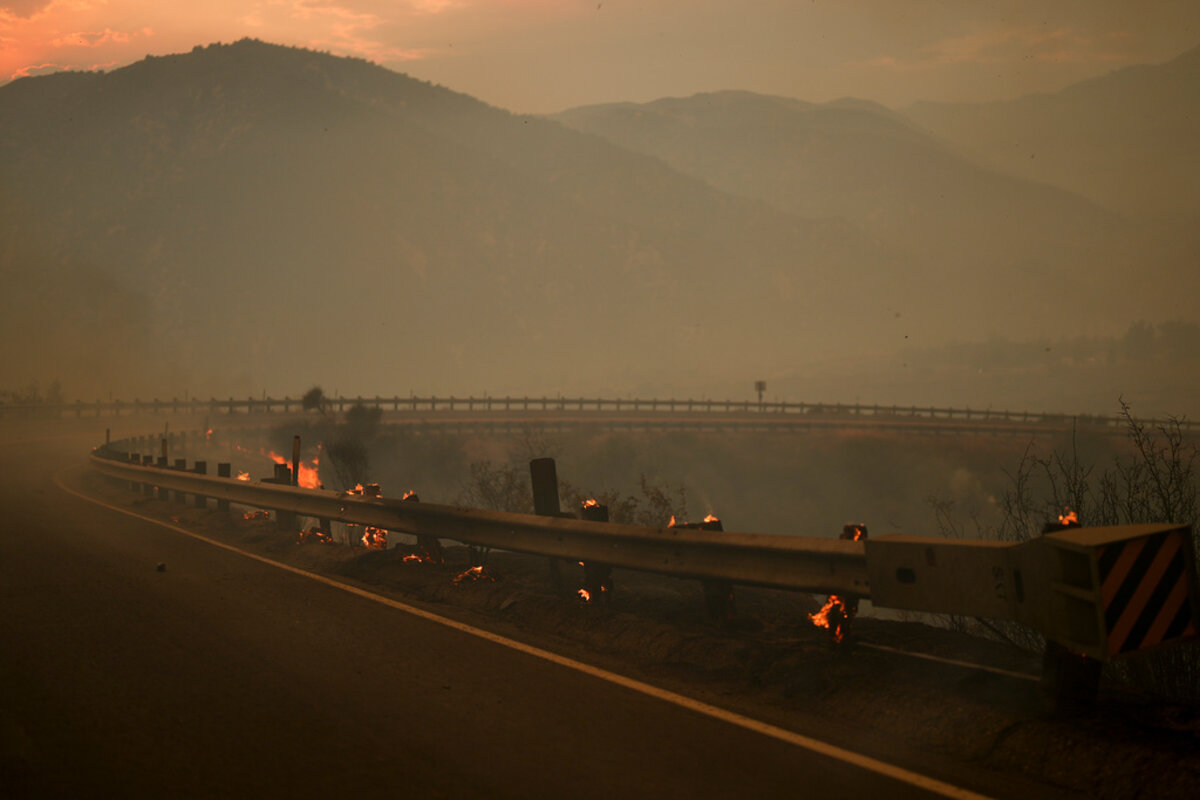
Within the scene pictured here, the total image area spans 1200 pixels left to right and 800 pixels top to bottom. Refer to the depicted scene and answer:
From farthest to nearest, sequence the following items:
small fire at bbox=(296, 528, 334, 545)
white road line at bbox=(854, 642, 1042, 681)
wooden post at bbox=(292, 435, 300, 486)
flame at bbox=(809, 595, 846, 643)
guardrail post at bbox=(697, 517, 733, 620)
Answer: wooden post at bbox=(292, 435, 300, 486) < small fire at bbox=(296, 528, 334, 545) < guardrail post at bbox=(697, 517, 733, 620) < flame at bbox=(809, 595, 846, 643) < white road line at bbox=(854, 642, 1042, 681)

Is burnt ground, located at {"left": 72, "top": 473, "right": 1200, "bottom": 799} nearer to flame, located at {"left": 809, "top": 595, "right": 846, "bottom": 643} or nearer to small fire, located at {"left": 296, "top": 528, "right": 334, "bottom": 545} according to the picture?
flame, located at {"left": 809, "top": 595, "right": 846, "bottom": 643}

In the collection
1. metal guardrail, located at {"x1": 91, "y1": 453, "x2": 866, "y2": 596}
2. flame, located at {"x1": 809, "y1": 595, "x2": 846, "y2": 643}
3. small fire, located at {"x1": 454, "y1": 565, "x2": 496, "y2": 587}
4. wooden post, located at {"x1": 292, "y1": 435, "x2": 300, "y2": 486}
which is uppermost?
wooden post, located at {"x1": 292, "y1": 435, "x2": 300, "y2": 486}

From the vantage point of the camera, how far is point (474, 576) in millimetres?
10000

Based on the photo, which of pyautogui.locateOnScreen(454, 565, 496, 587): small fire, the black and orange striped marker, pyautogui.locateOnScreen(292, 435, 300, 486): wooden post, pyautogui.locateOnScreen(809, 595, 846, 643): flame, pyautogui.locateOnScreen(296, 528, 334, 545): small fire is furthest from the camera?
pyautogui.locateOnScreen(292, 435, 300, 486): wooden post

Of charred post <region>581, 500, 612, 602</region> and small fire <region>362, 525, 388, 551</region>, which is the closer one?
charred post <region>581, 500, 612, 602</region>

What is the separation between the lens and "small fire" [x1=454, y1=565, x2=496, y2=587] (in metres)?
9.88

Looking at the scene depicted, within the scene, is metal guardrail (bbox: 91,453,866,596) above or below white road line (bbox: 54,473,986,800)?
above

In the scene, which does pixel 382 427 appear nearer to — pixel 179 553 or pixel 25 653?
pixel 179 553

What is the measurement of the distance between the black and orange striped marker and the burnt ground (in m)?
0.49

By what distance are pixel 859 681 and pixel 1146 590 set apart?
188 cm

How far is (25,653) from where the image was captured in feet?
23.4

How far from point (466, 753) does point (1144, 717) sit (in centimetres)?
354

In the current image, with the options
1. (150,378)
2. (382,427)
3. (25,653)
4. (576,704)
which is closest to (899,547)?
(576,704)

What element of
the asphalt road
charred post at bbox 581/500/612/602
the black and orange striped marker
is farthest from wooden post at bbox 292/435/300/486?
the black and orange striped marker
